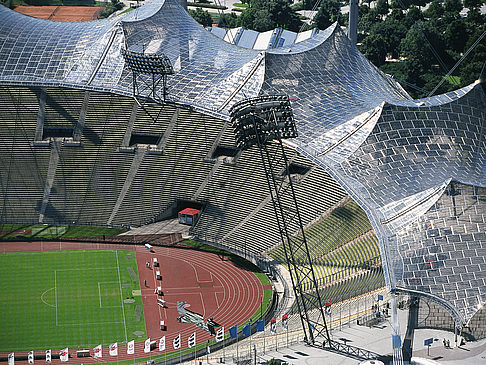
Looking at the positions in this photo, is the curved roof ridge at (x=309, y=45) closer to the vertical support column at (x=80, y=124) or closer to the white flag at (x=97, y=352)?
the vertical support column at (x=80, y=124)

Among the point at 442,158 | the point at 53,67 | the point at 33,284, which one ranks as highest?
the point at 53,67

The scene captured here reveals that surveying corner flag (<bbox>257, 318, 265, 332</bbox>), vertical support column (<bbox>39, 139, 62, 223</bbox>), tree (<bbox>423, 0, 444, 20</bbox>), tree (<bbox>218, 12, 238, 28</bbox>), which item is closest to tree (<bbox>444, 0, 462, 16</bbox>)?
tree (<bbox>423, 0, 444, 20</bbox>)

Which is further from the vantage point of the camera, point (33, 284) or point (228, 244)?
point (228, 244)

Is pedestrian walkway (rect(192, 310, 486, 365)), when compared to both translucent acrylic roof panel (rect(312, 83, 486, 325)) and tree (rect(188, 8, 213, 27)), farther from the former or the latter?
tree (rect(188, 8, 213, 27))

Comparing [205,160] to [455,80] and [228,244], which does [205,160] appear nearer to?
[228,244]

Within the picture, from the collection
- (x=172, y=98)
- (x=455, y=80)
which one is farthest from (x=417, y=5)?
(x=172, y=98)

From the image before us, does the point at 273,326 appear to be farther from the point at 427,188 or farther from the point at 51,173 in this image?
the point at 51,173

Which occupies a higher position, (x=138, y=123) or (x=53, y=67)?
(x=53, y=67)
